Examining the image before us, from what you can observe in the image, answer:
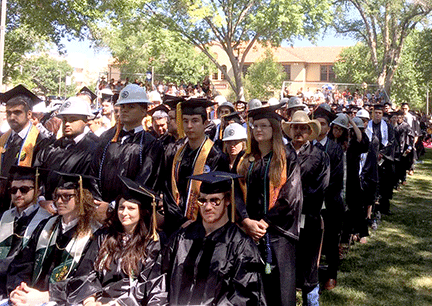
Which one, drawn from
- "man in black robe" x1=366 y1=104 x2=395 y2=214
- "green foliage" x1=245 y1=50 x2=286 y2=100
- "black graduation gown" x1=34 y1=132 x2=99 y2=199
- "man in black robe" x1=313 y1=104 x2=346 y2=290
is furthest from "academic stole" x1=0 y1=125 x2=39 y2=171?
"green foliage" x1=245 y1=50 x2=286 y2=100

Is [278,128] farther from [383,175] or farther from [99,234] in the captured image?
[383,175]

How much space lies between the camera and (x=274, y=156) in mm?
4164

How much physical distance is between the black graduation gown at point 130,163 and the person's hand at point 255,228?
0.99m

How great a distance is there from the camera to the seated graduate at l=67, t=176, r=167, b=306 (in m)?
3.65

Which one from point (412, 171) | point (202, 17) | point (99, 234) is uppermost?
point (202, 17)

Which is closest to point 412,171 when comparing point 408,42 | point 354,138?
point 354,138

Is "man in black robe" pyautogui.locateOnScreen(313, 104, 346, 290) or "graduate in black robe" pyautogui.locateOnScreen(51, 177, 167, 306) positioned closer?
"graduate in black robe" pyautogui.locateOnScreen(51, 177, 167, 306)

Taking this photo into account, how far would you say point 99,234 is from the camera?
3936 mm

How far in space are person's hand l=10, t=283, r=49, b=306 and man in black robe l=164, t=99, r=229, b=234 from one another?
1.22 metres

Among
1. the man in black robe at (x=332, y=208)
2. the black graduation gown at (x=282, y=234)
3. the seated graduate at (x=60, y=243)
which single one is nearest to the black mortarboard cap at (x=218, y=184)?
the black graduation gown at (x=282, y=234)

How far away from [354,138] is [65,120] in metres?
3.84

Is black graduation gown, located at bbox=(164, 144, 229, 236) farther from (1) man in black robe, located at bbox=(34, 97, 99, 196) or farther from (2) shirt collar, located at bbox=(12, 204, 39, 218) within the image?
(2) shirt collar, located at bbox=(12, 204, 39, 218)

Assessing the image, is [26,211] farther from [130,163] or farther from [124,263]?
[124,263]

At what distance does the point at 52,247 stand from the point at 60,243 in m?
0.08
